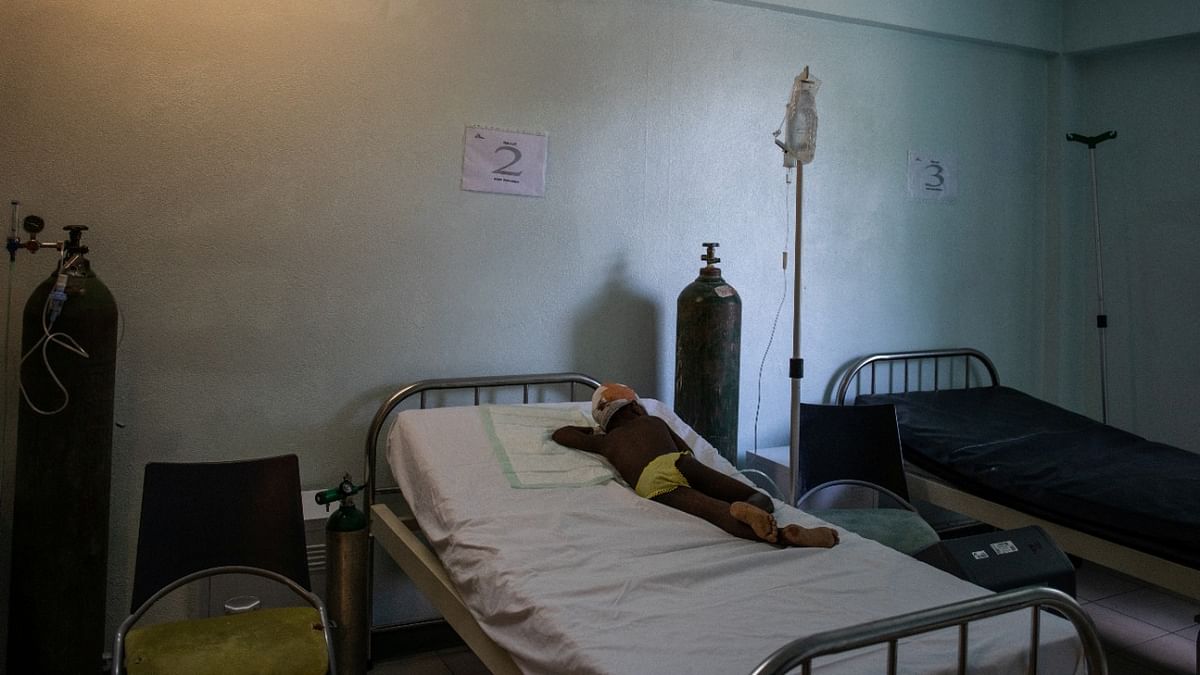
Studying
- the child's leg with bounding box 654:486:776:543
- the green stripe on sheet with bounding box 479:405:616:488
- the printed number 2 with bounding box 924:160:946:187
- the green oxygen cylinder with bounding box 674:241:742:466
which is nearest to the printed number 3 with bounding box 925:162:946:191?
the printed number 2 with bounding box 924:160:946:187

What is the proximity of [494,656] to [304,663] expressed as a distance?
0.46 metres

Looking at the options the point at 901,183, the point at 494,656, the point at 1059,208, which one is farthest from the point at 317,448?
the point at 1059,208

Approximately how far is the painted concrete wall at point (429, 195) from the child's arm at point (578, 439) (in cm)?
54

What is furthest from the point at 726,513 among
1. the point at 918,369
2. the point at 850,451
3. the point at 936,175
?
the point at 936,175

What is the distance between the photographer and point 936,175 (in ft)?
15.3

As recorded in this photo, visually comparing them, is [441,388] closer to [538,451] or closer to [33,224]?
[538,451]

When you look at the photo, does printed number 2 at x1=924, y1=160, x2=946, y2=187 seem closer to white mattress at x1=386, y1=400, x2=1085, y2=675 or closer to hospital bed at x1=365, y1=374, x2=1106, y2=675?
hospital bed at x1=365, y1=374, x2=1106, y2=675

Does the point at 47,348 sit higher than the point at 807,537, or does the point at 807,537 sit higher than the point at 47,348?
the point at 47,348

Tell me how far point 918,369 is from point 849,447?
1099 mm

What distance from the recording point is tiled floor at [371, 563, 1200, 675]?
3338 millimetres

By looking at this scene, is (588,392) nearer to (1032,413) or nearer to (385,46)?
(385,46)

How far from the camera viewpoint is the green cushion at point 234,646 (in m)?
2.21

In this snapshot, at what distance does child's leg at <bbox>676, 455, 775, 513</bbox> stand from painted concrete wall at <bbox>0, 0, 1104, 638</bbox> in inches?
38.4

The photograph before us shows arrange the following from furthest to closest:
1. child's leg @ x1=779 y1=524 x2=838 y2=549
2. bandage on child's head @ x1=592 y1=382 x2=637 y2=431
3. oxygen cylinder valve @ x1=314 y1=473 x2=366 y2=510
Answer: bandage on child's head @ x1=592 y1=382 x2=637 y2=431
oxygen cylinder valve @ x1=314 y1=473 x2=366 y2=510
child's leg @ x1=779 y1=524 x2=838 y2=549
